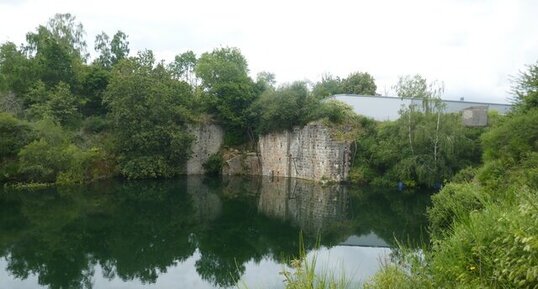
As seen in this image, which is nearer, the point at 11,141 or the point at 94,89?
the point at 11,141

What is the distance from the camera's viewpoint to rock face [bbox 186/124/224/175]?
101ft

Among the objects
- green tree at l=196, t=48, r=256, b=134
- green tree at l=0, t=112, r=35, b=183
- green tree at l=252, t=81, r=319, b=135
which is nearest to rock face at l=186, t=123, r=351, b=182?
green tree at l=252, t=81, r=319, b=135

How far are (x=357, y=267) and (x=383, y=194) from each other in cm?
1286

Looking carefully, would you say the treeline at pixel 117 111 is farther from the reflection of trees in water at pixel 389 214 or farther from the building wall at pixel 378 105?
the reflection of trees in water at pixel 389 214

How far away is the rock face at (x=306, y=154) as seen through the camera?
2641 centimetres

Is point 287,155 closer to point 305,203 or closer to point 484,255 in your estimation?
point 305,203

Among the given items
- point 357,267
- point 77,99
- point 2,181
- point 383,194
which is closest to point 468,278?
point 357,267

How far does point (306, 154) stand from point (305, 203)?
26.8 feet

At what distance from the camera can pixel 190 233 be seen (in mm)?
14789

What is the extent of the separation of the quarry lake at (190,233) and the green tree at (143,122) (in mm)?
2997

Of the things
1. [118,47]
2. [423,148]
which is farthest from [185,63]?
[423,148]

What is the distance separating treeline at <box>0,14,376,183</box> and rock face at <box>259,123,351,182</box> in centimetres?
Result: 86

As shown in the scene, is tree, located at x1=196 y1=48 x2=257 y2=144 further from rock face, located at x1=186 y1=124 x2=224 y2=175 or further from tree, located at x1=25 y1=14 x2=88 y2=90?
tree, located at x1=25 y1=14 x2=88 y2=90

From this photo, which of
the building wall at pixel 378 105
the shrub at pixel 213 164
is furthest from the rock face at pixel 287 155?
the building wall at pixel 378 105
